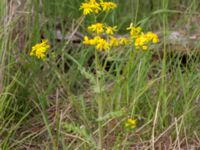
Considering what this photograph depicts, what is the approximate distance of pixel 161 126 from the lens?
8.58ft

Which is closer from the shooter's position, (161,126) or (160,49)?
(161,126)

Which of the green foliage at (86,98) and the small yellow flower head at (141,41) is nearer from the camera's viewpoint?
the small yellow flower head at (141,41)

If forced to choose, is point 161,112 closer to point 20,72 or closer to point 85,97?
point 85,97

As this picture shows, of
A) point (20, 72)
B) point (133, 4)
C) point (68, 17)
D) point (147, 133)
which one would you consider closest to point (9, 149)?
point (20, 72)

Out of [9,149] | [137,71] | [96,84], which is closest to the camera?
[96,84]

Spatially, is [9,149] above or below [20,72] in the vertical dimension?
below

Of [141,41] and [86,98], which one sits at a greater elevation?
[141,41]

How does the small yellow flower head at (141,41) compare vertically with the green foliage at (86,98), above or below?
above

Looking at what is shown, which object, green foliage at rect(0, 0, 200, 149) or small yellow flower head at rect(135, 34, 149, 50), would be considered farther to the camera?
green foliage at rect(0, 0, 200, 149)

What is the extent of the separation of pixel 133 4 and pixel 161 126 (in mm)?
1656

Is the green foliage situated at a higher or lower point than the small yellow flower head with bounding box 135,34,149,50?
lower

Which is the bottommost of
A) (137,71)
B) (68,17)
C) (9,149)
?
(9,149)

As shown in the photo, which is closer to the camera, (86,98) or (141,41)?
(141,41)

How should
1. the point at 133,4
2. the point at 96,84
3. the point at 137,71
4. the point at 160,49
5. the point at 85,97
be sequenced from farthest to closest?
the point at 133,4
the point at 160,49
the point at 85,97
the point at 137,71
the point at 96,84
